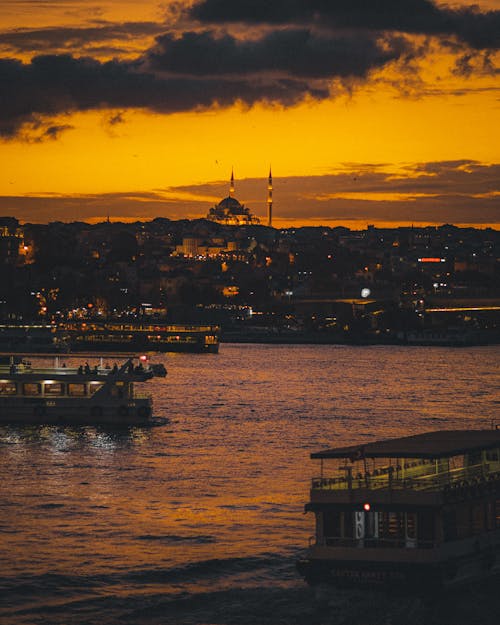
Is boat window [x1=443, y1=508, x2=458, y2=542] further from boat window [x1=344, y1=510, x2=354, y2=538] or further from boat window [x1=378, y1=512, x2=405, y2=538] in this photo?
boat window [x1=344, y1=510, x2=354, y2=538]

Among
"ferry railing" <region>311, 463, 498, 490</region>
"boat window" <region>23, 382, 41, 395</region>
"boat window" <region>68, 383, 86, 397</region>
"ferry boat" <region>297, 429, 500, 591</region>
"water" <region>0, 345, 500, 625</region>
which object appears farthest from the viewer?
"boat window" <region>23, 382, 41, 395</region>

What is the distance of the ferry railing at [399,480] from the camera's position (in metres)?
19.0

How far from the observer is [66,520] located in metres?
24.5

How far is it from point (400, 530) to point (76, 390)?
21735 millimetres

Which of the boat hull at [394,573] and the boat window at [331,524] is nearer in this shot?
the boat hull at [394,573]

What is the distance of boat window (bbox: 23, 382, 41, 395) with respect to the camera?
1558 inches

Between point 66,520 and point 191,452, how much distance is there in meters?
9.29

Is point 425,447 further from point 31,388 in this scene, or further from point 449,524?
point 31,388

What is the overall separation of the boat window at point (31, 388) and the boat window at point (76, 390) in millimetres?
764

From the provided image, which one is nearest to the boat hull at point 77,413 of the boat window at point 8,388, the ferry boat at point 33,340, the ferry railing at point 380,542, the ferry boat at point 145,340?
the boat window at point 8,388

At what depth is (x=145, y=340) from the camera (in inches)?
3979

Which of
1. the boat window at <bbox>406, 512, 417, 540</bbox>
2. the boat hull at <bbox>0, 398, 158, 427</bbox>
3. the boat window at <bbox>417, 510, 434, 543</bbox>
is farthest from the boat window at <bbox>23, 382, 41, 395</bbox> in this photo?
the boat window at <bbox>417, 510, 434, 543</bbox>

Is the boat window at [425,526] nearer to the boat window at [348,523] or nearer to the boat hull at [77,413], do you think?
the boat window at [348,523]

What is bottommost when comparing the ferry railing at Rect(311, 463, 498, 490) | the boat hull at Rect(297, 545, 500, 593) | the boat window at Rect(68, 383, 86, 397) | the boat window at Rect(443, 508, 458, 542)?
the boat hull at Rect(297, 545, 500, 593)
